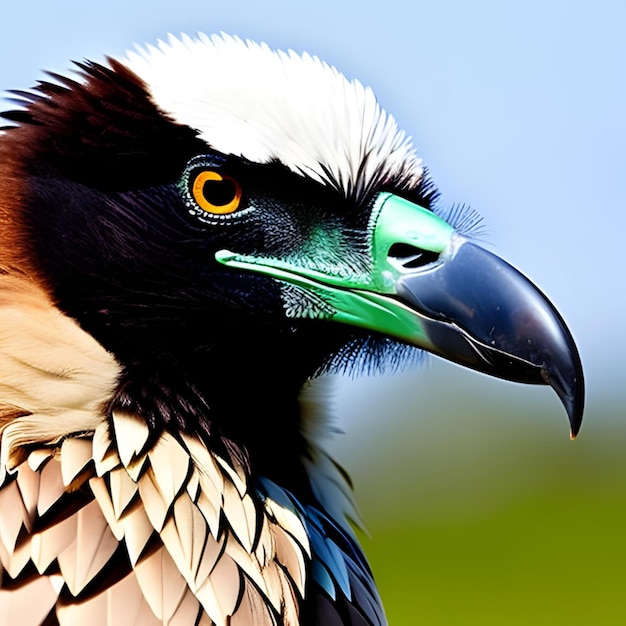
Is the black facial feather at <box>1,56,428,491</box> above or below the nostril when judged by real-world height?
below

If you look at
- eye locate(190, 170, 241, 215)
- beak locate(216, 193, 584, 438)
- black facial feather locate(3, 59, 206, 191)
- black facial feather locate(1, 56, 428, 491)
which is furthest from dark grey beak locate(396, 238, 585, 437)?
black facial feather locate(3, 59, 206, 191)

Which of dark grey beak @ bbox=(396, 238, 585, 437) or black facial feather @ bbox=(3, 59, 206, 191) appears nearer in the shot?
dark grey beak @ bbox=(396, 238, 585, 437)

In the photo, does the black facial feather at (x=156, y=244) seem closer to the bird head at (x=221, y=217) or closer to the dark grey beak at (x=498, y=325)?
the bird head at (x=221, y=217)

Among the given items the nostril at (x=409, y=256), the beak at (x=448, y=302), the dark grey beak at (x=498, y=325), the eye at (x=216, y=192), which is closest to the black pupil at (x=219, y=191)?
the eye at (x=216, y=192)

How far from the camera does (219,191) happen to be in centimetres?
372

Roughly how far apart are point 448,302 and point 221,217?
68 centimetres

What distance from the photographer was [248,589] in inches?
142

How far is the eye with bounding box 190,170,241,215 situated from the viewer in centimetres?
369

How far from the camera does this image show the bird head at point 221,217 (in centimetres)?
365

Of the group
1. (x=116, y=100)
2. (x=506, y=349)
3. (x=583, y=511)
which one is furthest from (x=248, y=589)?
(x=583, y=511)

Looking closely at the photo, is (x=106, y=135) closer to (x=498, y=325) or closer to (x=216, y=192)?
(x=216, y=192)

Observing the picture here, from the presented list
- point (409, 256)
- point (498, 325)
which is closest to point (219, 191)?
point (409, 256)

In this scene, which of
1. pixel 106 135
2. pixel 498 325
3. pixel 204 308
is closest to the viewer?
pixel 498 325

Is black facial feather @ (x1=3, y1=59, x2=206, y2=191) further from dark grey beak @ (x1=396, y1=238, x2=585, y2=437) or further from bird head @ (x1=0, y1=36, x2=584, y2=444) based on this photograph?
dark grey beak @ (x1=396, y1=238, x2=585, y2=437)
